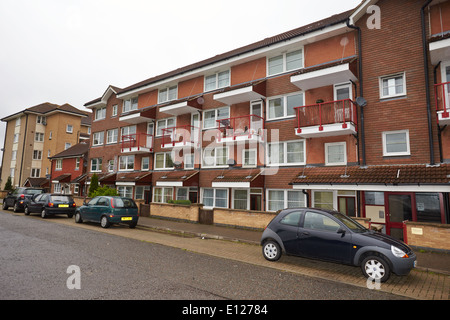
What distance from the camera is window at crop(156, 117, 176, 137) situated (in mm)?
21070

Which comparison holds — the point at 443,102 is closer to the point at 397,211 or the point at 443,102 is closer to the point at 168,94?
the point at 397,211

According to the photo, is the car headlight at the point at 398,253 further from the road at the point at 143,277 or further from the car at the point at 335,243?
the road at the point at 143,277

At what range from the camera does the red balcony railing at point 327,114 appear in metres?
12.2

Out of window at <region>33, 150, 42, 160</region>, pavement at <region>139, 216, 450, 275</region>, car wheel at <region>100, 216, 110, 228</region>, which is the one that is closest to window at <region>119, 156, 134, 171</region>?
pavement at <region>139, 216, 450, 275</region>

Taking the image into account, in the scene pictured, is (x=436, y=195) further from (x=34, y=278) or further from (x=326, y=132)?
(x=34, y=278)

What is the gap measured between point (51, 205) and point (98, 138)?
12.5m

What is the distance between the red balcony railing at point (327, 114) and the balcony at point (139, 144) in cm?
1298

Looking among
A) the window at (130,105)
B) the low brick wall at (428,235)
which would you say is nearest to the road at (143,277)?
the low brick wall at (428,235)

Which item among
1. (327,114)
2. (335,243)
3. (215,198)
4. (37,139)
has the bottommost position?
(335,243)

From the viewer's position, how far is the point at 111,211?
42.9 ft

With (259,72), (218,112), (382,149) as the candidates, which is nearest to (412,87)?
(382,149)

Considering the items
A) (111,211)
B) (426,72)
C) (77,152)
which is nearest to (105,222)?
(111,211)

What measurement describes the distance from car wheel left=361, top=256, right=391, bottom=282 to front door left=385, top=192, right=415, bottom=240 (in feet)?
20.0

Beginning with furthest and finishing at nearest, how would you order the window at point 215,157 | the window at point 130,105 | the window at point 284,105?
the window at point 130,105, the window at point 215,157, the window at point 284,105
